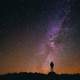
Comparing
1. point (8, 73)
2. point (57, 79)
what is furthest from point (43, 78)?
point (8, 73)

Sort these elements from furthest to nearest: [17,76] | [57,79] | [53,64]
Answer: [17,76]
[57,79]
[53,64]

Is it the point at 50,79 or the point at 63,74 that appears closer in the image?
the point at 50,79

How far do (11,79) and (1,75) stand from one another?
5.68ft

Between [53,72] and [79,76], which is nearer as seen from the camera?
[53,72]

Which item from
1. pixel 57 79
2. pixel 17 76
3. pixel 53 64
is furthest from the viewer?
pixel 17 76

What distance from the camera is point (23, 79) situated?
45.6 meters

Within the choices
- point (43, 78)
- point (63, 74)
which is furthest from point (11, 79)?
point (63, 74)

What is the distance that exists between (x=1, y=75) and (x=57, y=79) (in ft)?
29.3

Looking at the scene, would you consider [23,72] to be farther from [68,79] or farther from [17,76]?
[68,79]

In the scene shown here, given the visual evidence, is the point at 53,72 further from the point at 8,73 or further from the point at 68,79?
the point at 8,73

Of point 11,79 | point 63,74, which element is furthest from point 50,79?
point 11,79

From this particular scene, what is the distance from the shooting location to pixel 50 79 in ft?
137

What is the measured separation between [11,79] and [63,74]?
26.4 feet

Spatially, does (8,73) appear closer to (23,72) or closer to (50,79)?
(23,72)
